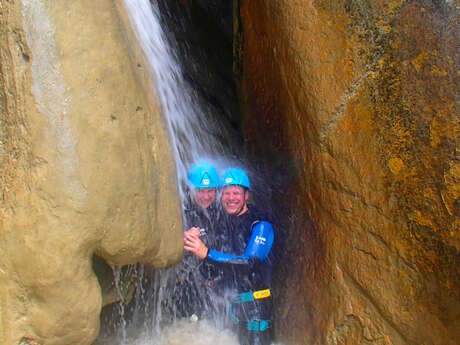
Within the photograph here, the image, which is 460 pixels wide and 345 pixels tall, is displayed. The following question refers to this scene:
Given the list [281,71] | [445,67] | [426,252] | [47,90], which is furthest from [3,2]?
[426,252]

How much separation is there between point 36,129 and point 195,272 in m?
1.93

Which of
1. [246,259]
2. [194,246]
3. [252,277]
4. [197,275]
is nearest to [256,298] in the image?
[252,277]

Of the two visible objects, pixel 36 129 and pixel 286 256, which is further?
pixel 286 256

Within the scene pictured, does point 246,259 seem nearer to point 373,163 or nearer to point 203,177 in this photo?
point 203,177

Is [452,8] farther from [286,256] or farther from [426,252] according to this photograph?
[286,256]

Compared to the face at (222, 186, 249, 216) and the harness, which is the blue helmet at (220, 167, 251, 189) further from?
the harness

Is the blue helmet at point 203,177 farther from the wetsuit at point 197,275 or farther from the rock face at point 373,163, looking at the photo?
the rock face at point 373,163

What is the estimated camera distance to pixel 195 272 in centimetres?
337

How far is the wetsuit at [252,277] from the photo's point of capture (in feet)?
10.2

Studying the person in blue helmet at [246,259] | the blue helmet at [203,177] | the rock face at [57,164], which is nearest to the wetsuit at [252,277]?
the person in blue helmet at [246,259]

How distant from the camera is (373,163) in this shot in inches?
90.9

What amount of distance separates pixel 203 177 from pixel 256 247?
0.64 meters

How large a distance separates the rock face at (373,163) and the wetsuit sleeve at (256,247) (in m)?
0.32

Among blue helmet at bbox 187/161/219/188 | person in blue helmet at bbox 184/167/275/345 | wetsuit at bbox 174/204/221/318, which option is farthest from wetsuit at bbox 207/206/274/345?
blue helmet at bbox 187/161/219/188
